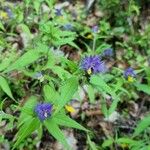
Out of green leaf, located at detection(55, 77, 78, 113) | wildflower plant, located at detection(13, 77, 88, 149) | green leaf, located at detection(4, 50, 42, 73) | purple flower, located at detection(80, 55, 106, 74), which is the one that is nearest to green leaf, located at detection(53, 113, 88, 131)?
wildflower plant, located at detection(13, 77, 88, 149)

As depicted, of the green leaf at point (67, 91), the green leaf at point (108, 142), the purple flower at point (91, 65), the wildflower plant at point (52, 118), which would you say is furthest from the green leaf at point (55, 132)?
the green leaf at point (108, 142)

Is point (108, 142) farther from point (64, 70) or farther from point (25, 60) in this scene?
point (25, 60)

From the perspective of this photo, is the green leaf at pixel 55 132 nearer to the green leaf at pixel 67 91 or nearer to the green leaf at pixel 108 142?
the green leaf at pixel 67 91

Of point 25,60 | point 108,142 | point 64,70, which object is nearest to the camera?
point 25,60

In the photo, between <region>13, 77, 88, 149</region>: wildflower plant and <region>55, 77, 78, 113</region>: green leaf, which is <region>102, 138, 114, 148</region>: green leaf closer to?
<region>13, 77, 88, 149</region>: wildflower plant

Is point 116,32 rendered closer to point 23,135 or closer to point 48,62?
point 48,62

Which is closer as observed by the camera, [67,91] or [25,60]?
[67,91]

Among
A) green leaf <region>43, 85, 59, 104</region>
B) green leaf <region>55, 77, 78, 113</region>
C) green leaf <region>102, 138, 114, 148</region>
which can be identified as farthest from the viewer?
green leaf <region>102, 138, 114, 148</region>

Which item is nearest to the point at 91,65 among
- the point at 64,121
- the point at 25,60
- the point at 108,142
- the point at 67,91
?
the point at 67,91
